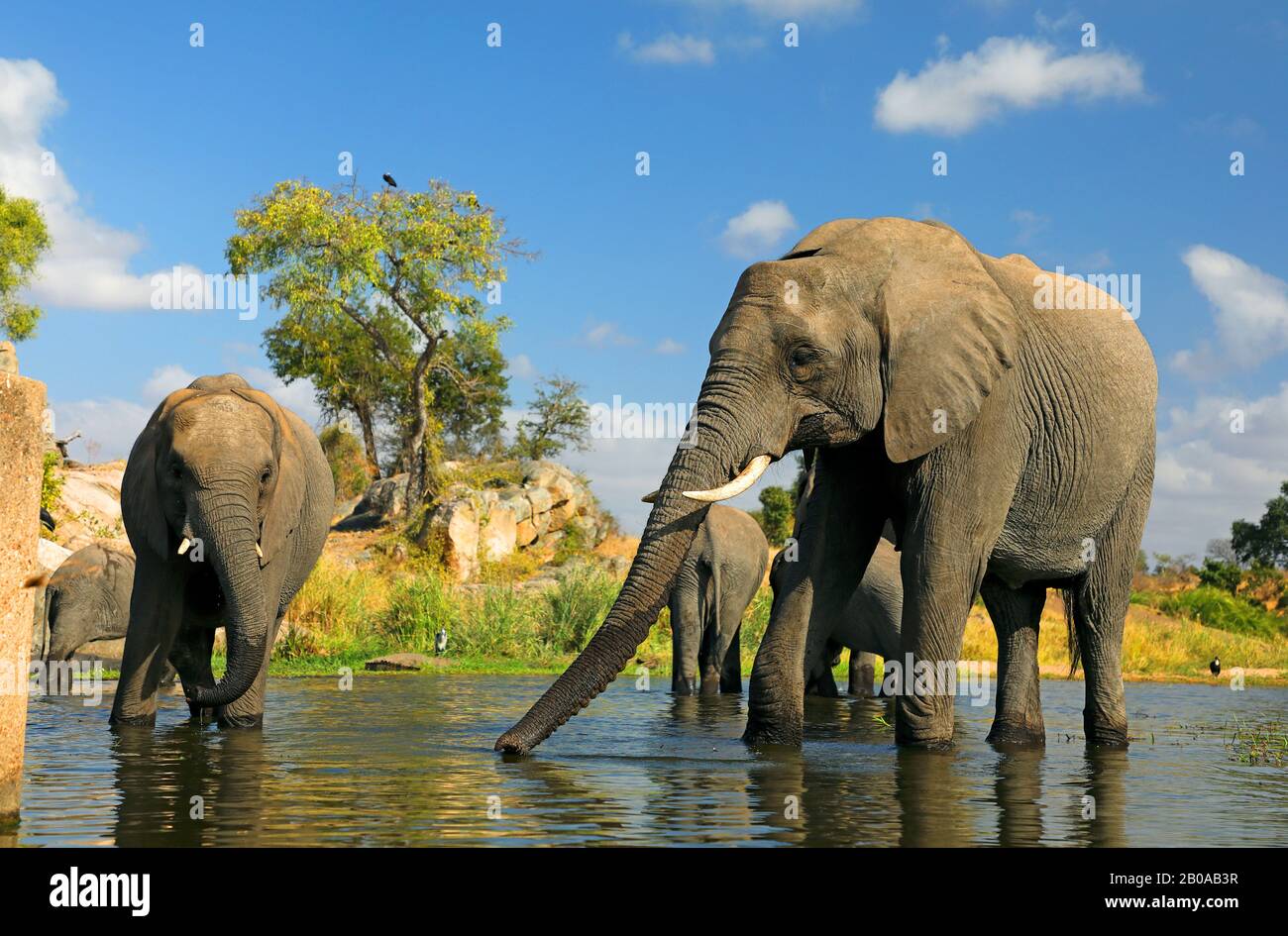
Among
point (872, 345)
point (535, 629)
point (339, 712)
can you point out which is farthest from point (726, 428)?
point (535, 629)

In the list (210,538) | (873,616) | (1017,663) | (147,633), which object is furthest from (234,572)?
(873,616)

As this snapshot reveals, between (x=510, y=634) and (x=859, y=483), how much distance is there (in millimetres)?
13574

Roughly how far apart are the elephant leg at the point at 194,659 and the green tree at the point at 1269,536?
146 feet

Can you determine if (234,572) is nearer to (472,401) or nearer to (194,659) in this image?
(194,659)

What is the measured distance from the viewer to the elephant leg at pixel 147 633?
11.0 metres

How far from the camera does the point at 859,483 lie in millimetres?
9969

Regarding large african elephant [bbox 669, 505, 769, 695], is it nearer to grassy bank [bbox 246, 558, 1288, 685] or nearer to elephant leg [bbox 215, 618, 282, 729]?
grassy bank [bbox 246, 558, 1288, 685]

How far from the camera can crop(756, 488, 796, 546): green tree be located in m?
48.4

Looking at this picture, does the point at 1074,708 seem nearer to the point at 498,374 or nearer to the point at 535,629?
the point at 535,629

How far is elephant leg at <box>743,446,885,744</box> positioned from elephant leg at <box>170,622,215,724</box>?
4.84 metres

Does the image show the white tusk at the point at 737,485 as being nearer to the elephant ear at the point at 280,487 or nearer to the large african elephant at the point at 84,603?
the elephant ear at the point at 280,487

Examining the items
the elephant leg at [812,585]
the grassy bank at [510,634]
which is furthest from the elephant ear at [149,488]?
the grassy bank at [510,634]
